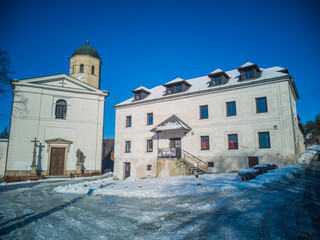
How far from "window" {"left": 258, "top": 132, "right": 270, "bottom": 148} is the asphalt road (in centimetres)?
1085

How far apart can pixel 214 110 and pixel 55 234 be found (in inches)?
764

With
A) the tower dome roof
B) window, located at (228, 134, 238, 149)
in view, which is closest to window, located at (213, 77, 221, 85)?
window, located at (228, 134, 238, 149)

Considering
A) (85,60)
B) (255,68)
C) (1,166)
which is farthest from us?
(85,60)

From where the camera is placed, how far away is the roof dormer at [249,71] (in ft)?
70.8

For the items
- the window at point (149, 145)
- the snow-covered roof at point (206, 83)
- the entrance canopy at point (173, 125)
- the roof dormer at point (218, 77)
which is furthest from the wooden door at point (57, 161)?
the roof dormer at point (218, 77)

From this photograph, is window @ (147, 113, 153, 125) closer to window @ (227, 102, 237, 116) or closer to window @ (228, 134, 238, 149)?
window @ (227, 102, 237, 116)

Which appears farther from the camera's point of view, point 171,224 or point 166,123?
point 166,123

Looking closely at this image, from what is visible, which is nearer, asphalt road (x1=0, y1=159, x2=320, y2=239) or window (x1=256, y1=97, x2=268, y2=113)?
asphalt road (x1=0, y1=159, x2=320, y2=239)

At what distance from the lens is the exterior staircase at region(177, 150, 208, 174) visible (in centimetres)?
2111

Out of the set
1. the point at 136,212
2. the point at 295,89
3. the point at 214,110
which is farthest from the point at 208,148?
the point at 136,212

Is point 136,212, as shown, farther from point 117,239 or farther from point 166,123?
point 166,123

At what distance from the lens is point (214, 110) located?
22766 millimetres

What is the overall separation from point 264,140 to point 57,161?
24.5 metres

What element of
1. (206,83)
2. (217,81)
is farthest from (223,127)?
(206,83)
